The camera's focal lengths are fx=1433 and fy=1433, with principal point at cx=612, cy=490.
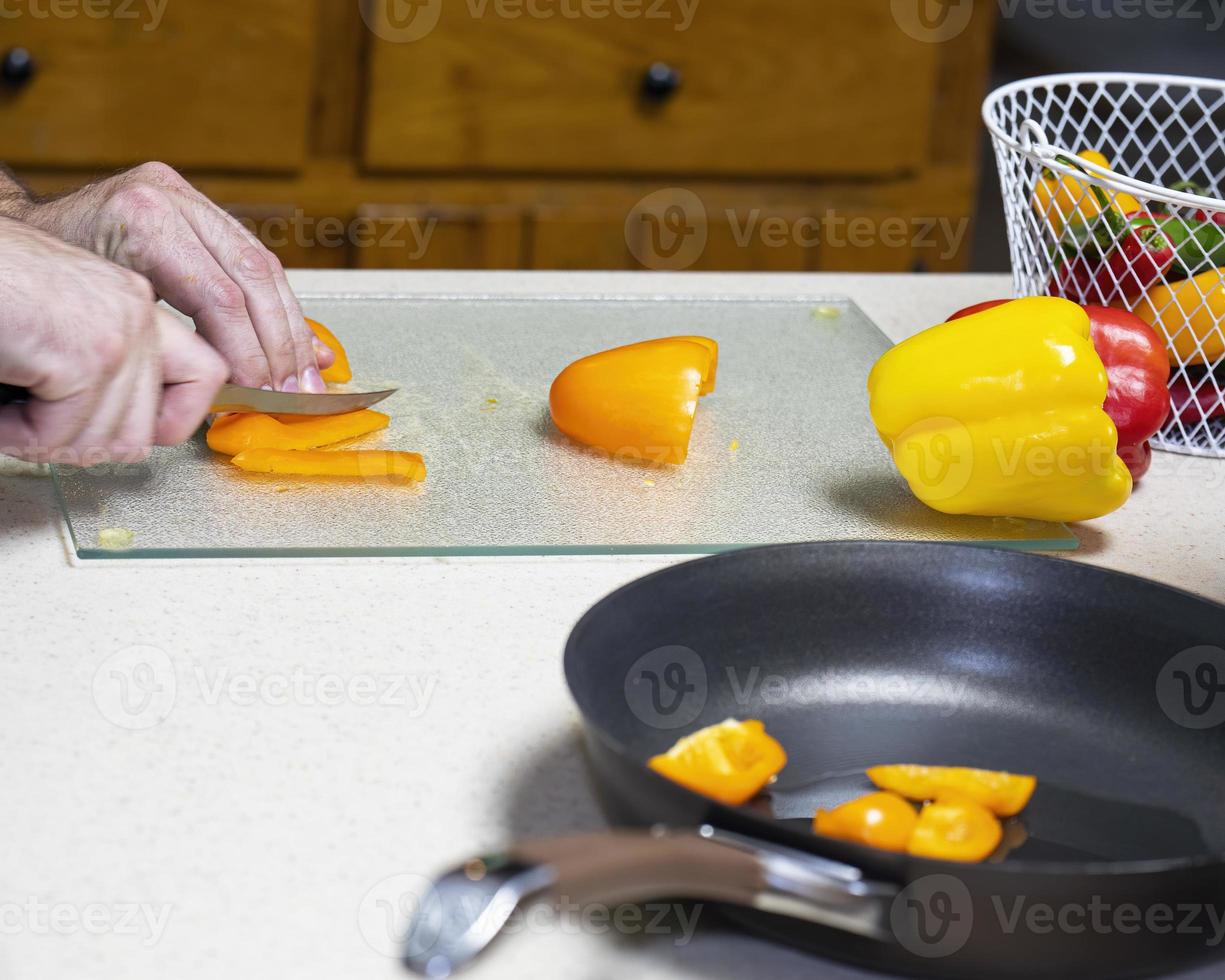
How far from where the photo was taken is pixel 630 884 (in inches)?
17.6

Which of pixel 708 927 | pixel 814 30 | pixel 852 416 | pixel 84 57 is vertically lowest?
pixel 708 927

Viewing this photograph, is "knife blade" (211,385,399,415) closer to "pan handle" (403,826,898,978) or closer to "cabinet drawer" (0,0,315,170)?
"pan handle" (403,826,898,978)

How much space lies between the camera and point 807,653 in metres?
0.71

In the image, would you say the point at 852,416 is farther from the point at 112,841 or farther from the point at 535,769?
the point at 112,841

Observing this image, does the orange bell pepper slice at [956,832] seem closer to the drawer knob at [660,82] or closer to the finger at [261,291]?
the finger at [261,291]

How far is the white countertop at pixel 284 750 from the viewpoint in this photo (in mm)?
537

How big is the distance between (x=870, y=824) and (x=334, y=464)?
501mm

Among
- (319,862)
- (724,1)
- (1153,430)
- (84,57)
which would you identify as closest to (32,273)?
(319,862)

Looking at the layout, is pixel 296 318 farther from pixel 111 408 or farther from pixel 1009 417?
pixel 1009 417

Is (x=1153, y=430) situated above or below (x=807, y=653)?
above

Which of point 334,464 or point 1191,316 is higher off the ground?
point 1191,316

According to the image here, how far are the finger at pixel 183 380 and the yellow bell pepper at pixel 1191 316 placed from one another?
647 mm

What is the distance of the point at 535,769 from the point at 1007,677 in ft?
0.79

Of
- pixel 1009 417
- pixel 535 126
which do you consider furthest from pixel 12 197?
pixel 535 126
